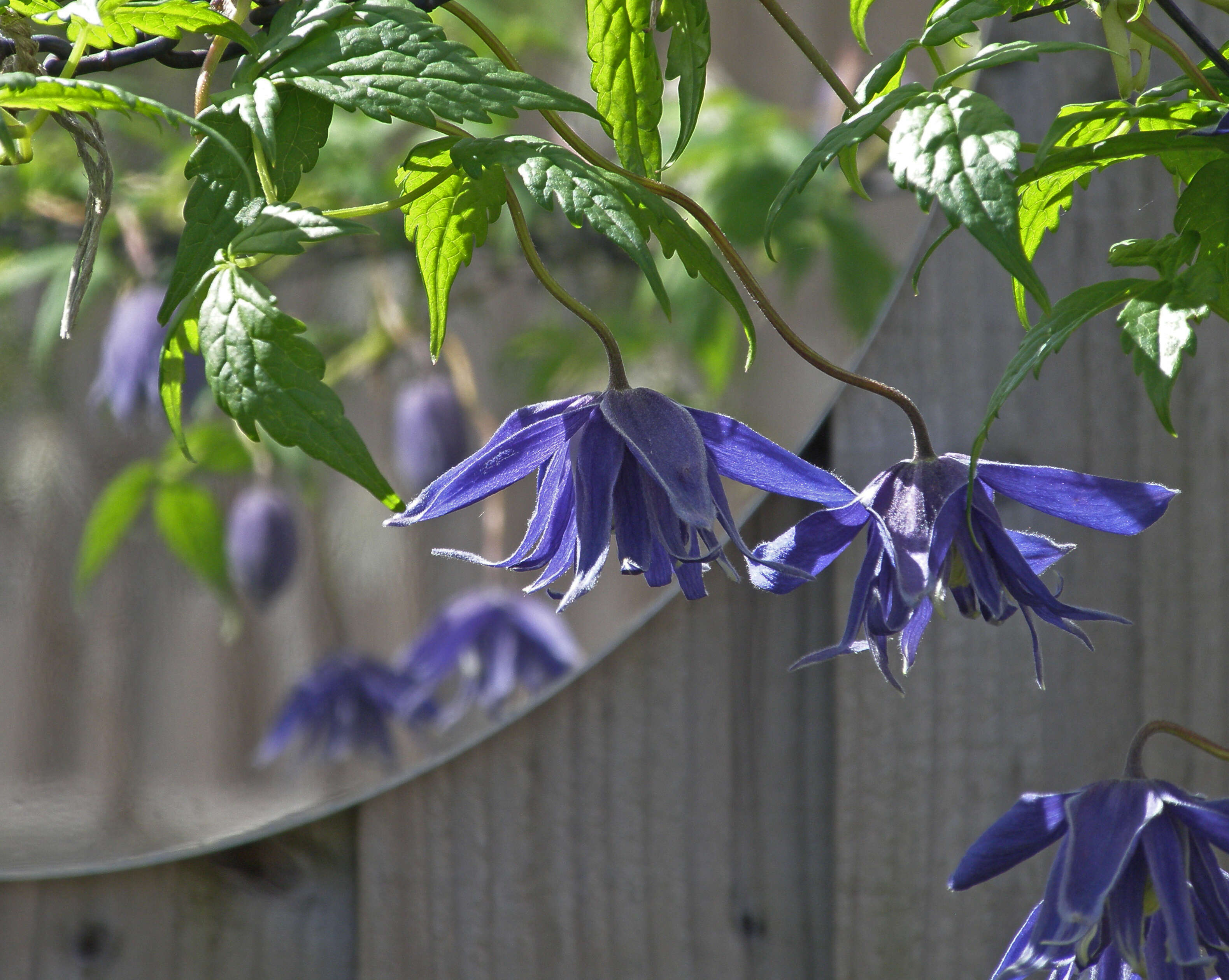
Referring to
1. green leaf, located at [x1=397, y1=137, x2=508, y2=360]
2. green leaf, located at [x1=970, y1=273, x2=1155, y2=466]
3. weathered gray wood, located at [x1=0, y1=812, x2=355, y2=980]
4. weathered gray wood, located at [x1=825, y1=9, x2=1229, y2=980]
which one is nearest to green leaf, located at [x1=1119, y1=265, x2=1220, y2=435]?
green leaf, located at [x1=970, y1=273, x2=1155, y2=466]

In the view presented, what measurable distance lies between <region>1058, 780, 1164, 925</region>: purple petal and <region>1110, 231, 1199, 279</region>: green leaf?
97 mm

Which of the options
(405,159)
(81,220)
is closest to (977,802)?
(405,159)

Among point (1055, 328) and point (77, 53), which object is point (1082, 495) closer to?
point (1055, 328)

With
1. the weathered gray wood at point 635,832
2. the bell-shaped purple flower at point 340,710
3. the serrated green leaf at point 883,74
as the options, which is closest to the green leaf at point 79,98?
the serrated green leaf at point 883,74

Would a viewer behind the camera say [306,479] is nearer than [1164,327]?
No

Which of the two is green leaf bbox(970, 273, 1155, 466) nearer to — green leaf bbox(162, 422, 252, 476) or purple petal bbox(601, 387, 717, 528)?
purple petal bbox(601, 387, 717, 528)

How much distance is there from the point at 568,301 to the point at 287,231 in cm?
6

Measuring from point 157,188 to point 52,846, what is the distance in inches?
15.1

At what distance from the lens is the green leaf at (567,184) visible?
18 centimetres

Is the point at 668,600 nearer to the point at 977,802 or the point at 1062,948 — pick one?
the point at 977,802

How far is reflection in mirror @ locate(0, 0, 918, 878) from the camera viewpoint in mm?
554

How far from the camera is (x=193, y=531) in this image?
0.73 m

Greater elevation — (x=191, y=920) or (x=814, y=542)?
(x=814, y=542)

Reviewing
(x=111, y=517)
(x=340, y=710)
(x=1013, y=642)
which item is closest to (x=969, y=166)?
(x=1013, y=642)
